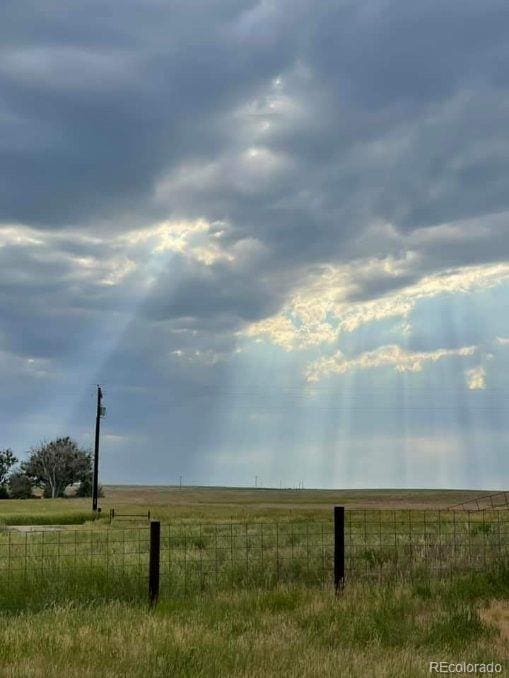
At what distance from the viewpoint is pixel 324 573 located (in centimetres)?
1462

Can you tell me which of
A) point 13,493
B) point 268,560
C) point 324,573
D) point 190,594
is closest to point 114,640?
point 190,594

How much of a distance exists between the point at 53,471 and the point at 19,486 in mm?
4826

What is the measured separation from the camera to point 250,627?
10078 millimetres

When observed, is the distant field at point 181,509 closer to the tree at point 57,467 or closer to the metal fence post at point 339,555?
the tree at point 57,467

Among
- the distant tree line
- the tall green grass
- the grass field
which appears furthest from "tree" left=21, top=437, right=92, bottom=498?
the grass field

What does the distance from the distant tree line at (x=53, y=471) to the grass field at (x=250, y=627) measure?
89166 mm

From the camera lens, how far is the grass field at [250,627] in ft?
26.9

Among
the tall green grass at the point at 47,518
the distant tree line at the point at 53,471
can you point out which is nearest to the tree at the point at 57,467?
the distant tree line at the point at 53,471

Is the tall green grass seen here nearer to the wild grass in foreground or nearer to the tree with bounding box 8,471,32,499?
the wild grass in foreground

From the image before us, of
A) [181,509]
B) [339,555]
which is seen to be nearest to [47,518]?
[181,509]

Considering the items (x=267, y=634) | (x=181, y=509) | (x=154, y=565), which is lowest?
(x=181, y=509)

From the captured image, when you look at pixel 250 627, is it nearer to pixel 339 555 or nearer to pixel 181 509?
pixel 339 555

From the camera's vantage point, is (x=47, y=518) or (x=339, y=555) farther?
(x=47, y=518)

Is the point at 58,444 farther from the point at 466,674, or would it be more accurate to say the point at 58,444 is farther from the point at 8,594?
the point at 466,674
